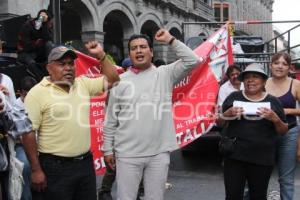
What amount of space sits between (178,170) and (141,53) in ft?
14.9

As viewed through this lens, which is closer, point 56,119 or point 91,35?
point 56,119

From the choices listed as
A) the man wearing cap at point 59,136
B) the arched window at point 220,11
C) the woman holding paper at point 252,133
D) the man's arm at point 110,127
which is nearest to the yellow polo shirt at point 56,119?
the man wearing cap at point 59,136

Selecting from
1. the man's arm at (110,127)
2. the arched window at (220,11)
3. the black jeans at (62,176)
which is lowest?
the black jeans at (62,176)

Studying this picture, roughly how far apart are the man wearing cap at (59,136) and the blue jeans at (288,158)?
2139 millimetres

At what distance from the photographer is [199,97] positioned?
637 centimetres

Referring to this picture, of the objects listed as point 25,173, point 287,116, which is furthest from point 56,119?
point 287,116

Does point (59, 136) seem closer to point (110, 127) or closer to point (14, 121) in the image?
point (14, 121)

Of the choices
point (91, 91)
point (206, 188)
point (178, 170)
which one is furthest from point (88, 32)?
point (91, 91)

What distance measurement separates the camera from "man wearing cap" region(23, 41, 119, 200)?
3.51m

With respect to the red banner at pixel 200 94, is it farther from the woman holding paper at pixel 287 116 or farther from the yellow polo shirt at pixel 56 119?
the yellow polo shirt at pixel 56 119

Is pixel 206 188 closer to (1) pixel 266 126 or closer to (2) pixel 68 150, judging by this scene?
(1) pixel 266 126

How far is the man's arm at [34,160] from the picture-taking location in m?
3.40

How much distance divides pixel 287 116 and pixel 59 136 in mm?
2403

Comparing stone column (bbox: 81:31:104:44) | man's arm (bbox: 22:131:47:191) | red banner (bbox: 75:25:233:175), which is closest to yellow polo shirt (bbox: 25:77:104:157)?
man's arm (bbox: 22:131:47:191)
